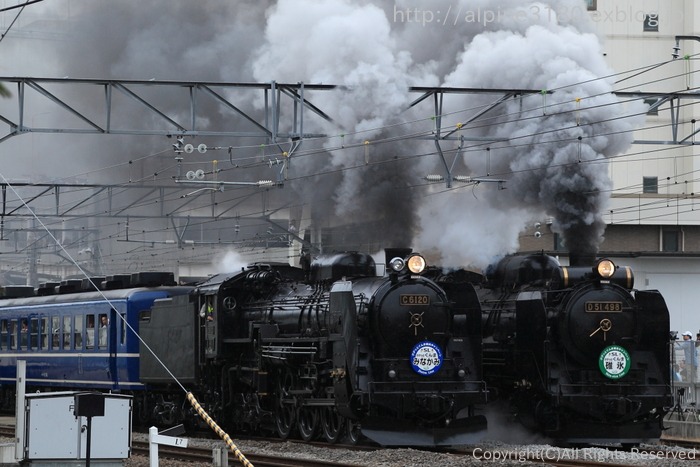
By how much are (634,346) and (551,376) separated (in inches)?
49.1

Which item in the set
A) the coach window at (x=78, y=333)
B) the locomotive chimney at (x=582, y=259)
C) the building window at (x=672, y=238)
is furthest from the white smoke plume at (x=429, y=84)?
the building window at (x=672, y=238)

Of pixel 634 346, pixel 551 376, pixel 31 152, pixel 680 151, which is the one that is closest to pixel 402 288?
pixel 551 376

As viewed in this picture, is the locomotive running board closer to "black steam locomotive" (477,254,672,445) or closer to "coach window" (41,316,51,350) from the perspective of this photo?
"black steam locomotive" (477,254,672,445)

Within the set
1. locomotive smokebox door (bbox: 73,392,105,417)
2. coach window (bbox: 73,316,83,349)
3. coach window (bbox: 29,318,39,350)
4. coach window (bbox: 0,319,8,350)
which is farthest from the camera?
coach window (bbox: 0,319,8,350)

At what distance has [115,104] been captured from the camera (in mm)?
26188

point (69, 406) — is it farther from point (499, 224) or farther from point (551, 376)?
point (499, 224)

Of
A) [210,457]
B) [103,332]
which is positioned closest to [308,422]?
[210,457]

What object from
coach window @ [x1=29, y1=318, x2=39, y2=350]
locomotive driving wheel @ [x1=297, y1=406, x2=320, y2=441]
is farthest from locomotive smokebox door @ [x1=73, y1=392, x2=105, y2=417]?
coach window @ [x1=29, y1=318, x2=39, y2=350]

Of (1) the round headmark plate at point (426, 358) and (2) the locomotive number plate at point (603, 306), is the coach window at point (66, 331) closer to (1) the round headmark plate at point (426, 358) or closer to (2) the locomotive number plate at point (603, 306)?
(1) the round headmark plate at point (426, 358)

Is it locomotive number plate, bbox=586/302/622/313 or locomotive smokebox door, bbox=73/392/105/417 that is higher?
locomotive number plate, bbox=586/302/622/313

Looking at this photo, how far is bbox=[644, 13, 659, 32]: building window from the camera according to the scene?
41.8 m

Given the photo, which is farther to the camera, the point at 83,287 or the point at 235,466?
the point at 83,287

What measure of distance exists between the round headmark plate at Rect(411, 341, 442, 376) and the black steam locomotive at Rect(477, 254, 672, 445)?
1.46 m

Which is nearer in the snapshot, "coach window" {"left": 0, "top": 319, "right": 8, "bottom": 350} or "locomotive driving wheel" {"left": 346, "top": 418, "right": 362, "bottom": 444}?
"locomotive driving wheel" {"left": 346, "top": 418, "right": 362, "bottom": 444}
